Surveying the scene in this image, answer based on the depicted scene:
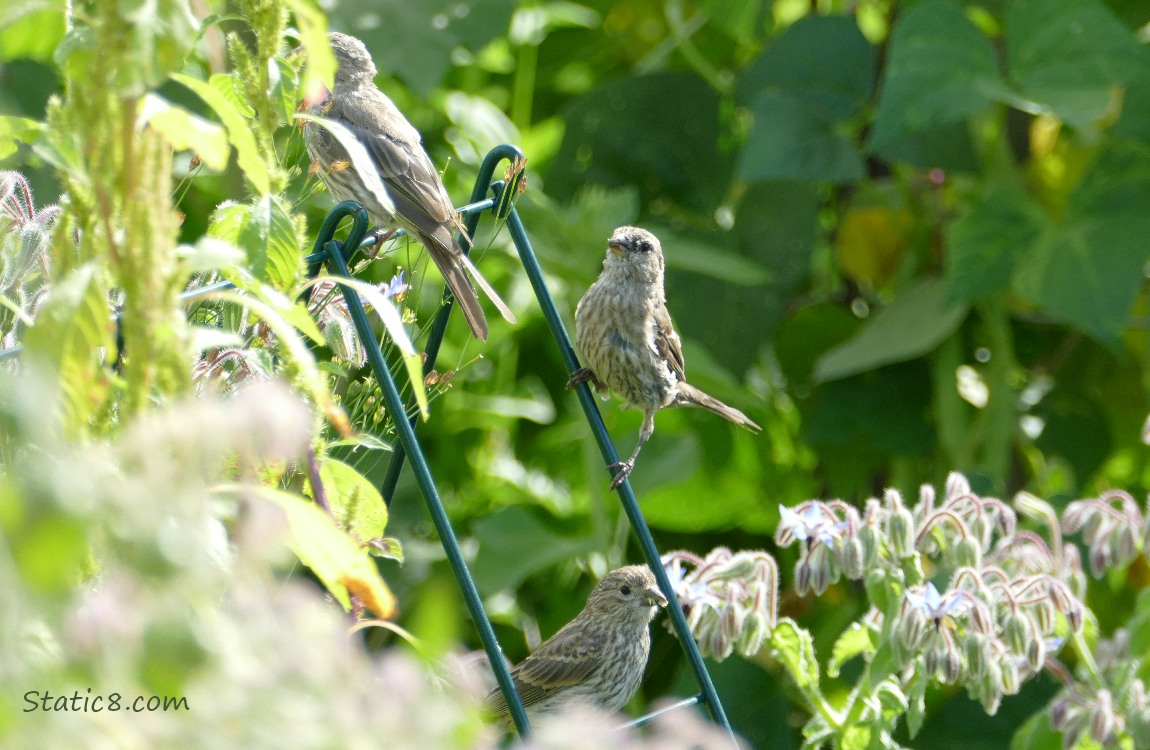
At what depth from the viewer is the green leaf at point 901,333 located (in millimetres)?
3184

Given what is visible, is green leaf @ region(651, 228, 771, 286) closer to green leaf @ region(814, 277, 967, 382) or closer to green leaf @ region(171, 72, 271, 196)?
green leaf @ region(814, 277, 967, 382)

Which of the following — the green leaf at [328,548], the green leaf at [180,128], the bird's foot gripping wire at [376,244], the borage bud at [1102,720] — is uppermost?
the green leaf at [180,128]

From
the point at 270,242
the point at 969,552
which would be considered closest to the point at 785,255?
the point at 969,552

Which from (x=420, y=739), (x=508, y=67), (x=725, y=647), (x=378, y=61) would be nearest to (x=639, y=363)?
(x=725, y=647)

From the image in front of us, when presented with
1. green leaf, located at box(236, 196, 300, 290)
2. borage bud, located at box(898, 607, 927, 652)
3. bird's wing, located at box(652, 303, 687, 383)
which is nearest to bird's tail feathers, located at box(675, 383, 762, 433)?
bird's wing, located at box(652, 303, 687, 383)

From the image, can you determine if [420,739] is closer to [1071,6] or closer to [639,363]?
[639,363]

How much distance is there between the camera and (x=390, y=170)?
8.66 ft

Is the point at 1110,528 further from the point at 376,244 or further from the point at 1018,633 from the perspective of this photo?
the point at 376,244

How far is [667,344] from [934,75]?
87cm

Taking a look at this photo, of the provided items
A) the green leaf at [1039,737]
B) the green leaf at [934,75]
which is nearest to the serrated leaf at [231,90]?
the green leaf at [1039,737]

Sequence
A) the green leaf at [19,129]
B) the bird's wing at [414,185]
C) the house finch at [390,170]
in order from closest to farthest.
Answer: the green leaf at [19,129]
the house finch at [390,170]
the bird's wing at [414,185]

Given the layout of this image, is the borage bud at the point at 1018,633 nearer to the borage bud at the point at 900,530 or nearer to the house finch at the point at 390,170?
the borage bud at the point at 900,530

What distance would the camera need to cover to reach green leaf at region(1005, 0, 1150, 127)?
9.45ft

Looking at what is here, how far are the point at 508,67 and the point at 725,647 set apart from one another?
2388 millimetres
